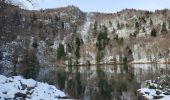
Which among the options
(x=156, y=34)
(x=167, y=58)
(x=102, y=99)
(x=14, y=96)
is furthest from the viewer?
(x=156, y=34)

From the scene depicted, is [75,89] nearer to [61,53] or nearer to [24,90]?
[24,90]

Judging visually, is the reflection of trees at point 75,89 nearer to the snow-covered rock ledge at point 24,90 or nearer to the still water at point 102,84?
the still water at point 102,84

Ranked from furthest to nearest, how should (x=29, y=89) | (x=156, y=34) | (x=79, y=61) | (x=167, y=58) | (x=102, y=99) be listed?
(x=156, y=34), (x=79, y=61), (x=167, y=58), (x=102, y=99), (x=29, y=89)

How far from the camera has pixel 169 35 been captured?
181625 mm

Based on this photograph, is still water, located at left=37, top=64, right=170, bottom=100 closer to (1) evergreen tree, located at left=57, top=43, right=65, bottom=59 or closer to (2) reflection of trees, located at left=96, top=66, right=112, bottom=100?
(2) reflection of trees, located at left=96, top=66, right=112, bottom=100

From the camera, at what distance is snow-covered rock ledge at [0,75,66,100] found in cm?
2780

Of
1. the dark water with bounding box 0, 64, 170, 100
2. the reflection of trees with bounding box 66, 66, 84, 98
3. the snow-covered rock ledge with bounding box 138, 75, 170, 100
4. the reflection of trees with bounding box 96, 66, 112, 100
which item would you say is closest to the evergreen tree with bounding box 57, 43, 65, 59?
the dark water with bounding box 0, 64, 170, 100

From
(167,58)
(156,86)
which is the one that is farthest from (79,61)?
(156,86)

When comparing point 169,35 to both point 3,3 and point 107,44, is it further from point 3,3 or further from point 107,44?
point 3,3

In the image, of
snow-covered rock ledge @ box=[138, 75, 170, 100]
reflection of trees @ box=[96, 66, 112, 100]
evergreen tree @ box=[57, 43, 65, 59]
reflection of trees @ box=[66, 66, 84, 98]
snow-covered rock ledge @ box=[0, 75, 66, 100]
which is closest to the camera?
snow-covered rock ledge @ box=[0, 75, 66, 100]

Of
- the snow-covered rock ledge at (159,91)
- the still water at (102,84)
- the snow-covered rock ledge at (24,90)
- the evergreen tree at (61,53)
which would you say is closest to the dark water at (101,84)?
the still water at (102,84)

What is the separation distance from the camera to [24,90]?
2920 cm

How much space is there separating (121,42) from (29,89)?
159m

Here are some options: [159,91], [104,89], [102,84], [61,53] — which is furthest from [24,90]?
[61,53]
